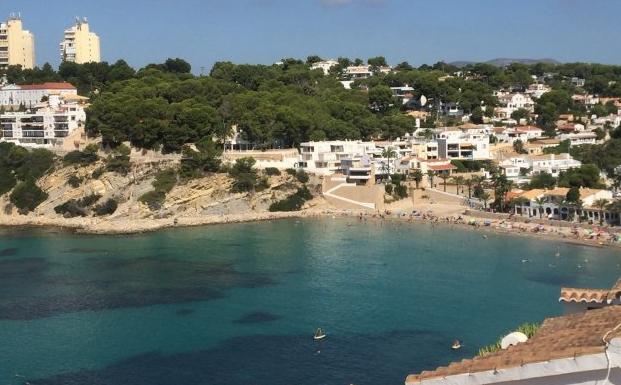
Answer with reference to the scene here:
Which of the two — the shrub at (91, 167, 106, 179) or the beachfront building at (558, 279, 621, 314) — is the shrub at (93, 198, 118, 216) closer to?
the shrub at (91, 167, 106, 179)

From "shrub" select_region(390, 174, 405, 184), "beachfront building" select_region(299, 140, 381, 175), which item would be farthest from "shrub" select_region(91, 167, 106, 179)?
"shrub" select_region(390, 174, 405, 184)

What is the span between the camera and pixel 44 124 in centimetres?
4209

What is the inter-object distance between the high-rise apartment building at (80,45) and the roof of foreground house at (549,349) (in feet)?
208

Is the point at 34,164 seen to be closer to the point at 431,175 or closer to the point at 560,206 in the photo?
the point at 431,175

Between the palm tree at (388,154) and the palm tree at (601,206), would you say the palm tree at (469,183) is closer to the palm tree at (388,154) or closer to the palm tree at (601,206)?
the palm tree at (388,154)

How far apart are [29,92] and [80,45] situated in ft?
45.1

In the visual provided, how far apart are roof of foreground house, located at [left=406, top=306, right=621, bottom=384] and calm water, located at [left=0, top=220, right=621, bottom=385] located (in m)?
11.1

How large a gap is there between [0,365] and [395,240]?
15885 millimetres

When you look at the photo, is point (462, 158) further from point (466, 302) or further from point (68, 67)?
point (68, 67)

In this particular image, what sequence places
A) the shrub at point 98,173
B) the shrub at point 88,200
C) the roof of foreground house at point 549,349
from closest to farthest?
the roof of foreground house at point 549,349 < the shrub at point 88,200 < the shrub at point 98,173

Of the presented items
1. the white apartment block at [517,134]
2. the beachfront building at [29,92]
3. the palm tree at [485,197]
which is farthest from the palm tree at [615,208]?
the beachfront building at [29,92]

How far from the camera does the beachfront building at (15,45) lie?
197ft

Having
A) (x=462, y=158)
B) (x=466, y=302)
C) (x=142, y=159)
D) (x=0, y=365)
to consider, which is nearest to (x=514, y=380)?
(x=0, y=365)

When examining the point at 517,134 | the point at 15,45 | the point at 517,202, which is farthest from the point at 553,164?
the point at 15,45
